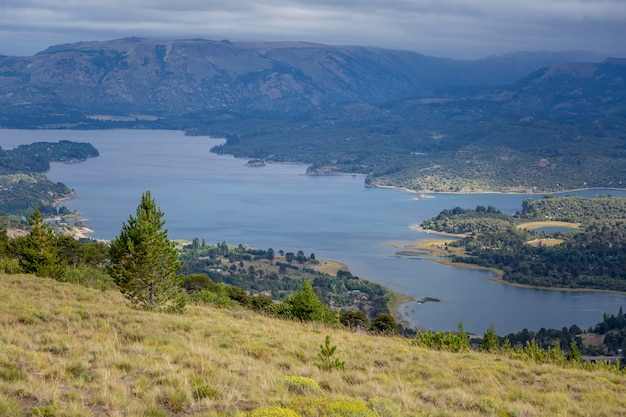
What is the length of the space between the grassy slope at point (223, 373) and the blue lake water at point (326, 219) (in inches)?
1685

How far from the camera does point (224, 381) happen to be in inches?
370

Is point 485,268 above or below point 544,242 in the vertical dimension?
below

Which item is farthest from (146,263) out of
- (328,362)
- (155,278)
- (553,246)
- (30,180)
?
(30,180)

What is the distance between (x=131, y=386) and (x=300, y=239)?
3385 inches

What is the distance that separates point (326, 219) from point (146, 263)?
92947 mm

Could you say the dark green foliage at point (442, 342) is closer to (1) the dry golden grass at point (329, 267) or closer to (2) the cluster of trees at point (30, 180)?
(1) the dry golden grass at point (329, 267)

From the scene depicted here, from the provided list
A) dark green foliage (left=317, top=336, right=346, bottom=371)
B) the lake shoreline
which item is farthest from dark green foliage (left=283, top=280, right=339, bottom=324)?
the lake shoreline

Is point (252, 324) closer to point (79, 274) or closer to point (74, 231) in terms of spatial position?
point (79, 274)

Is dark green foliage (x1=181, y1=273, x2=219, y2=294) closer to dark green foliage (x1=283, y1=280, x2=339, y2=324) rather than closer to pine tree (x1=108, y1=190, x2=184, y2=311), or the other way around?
dark green foliage (x1=283, y1=280, x2=339, y2=324)

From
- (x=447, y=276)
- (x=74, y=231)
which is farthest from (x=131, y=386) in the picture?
(x=74, y=231)

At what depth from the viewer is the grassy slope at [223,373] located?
8.48 metres

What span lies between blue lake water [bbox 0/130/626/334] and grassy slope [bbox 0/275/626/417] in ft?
140

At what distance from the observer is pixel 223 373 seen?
9742 mm

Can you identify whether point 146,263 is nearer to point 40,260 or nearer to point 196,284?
point 40,260
